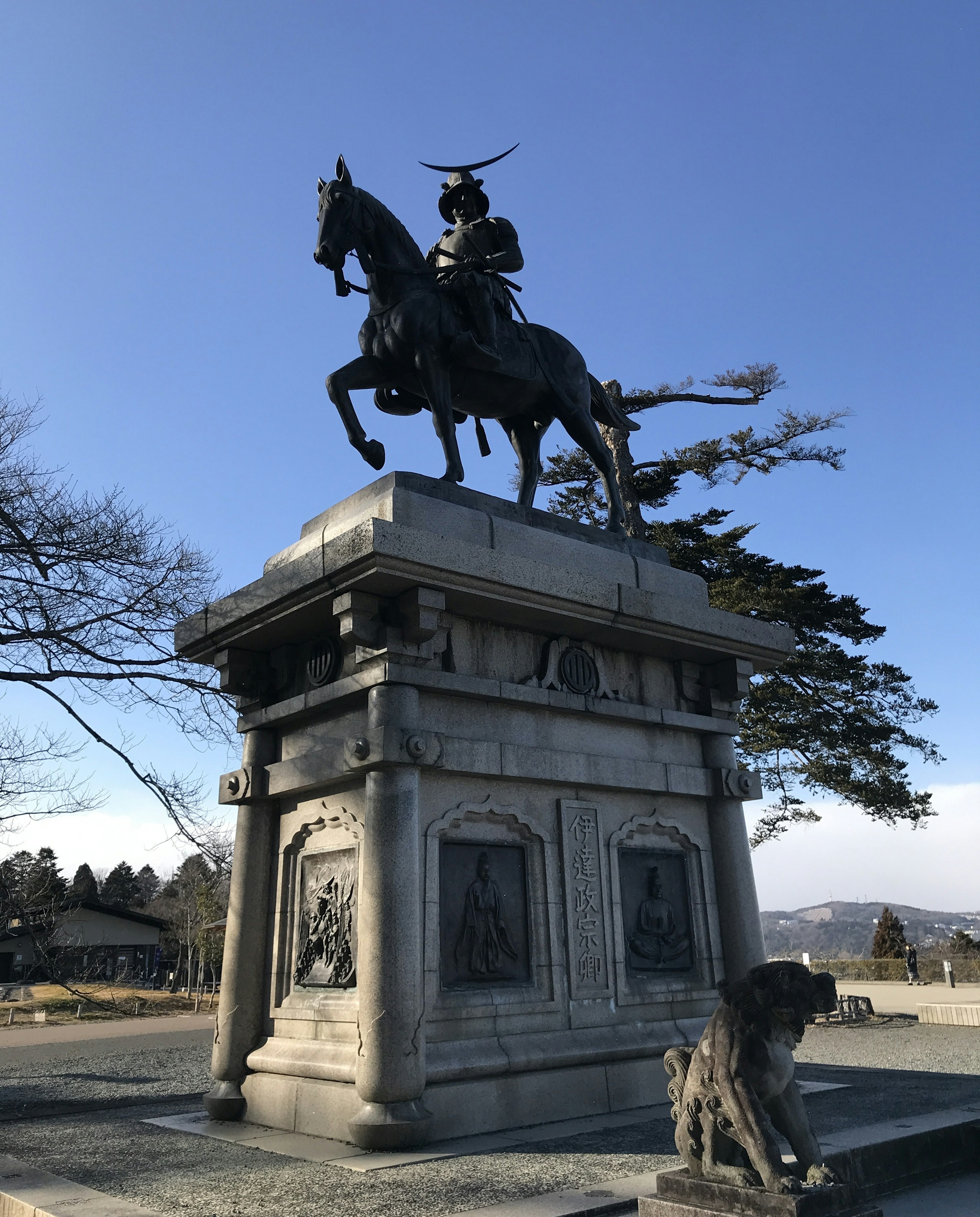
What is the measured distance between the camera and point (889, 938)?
124 ft

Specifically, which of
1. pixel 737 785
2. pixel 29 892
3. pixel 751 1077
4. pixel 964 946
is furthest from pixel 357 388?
pixel 964 946

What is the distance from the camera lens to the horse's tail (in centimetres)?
999

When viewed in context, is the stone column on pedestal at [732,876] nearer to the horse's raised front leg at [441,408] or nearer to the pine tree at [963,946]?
the horse's raised front leg at [441,408]

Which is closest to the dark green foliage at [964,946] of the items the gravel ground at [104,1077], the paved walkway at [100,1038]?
the paved walkway at [100,1038]

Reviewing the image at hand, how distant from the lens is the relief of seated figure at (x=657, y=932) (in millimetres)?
8188

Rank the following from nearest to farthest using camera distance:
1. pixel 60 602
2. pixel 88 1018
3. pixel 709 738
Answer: pixel 709 738 < pixel 60 602 < pixel 88 1018

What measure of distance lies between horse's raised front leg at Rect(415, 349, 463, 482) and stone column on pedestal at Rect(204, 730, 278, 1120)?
9.38ft

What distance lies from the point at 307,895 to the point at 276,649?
7.15 ft

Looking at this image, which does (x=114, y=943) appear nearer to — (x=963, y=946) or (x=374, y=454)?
(x=963, y=946)

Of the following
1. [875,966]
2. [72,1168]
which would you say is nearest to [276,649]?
[72,1168]

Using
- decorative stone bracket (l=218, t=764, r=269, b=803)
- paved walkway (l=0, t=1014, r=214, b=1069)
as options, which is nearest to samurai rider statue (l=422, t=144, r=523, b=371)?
decorative stone bracket (l=218, t=764, r=269, b=803)

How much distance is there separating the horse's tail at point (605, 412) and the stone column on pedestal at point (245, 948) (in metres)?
4.74

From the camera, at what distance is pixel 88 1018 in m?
25.6

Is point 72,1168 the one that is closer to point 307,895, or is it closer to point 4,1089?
point 307,895
